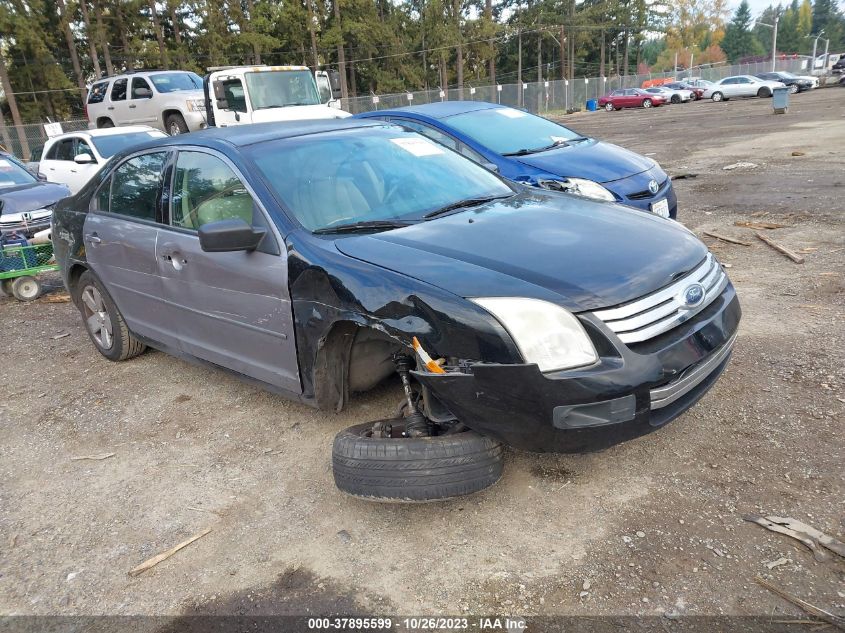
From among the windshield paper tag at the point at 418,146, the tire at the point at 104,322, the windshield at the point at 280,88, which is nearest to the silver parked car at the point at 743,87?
the windshield at the point at 280,88

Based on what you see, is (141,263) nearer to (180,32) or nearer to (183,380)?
(183,380)

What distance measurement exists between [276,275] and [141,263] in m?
1.43

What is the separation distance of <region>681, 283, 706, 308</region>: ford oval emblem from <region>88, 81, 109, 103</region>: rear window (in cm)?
1940

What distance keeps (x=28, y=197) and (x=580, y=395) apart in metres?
8.84

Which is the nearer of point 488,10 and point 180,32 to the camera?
point 180,32

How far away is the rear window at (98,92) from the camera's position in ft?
60.4

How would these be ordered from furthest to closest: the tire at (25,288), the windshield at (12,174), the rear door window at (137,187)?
1. the windshield at (12,174)
2. the tire at (25,288)
3. the rear door window at (137,187)

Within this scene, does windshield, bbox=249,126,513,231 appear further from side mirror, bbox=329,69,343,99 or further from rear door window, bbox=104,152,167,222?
side mirror, bbox=329,69,343,99

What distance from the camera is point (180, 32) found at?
43219 mm

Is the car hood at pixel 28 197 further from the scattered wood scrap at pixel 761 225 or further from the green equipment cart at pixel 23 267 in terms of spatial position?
the scattered wood scrap at pixel 761 225

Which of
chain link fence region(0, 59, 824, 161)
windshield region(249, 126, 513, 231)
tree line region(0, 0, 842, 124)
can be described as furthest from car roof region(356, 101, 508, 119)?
tree line region(0, 0, 842, 124)

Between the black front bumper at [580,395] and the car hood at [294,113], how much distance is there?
11876mm

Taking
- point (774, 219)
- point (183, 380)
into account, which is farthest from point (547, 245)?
point (774, 219)

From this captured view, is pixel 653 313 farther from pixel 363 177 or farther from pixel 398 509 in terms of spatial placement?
pixel 363 177
